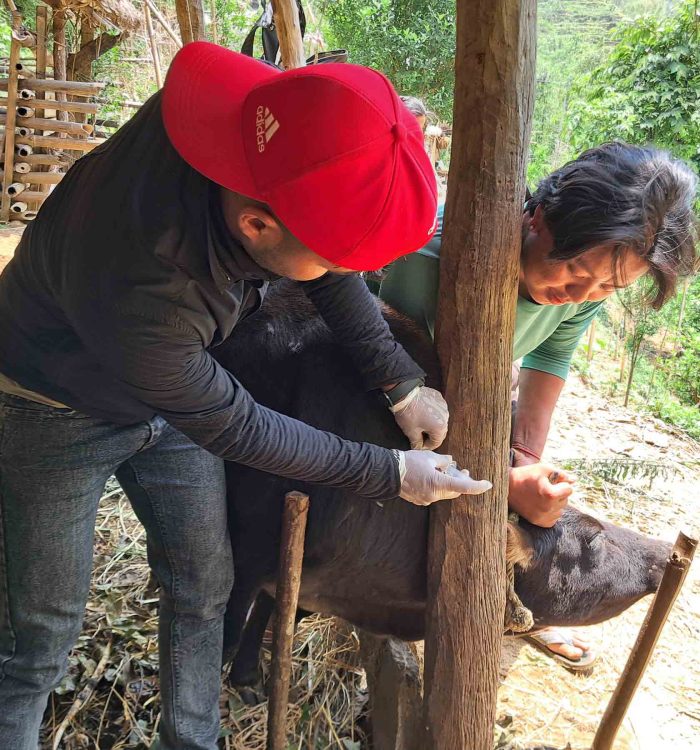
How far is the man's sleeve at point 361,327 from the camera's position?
6.37ft

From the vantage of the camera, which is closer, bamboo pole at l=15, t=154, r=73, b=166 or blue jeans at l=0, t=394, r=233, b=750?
blue jeans at l=0, t=394, r=233, b=750

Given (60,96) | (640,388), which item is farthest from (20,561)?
(60,96)

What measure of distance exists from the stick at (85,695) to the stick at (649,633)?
6.70 feet

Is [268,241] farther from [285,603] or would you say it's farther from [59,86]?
[59,86]

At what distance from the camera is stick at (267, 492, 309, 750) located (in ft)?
6.72

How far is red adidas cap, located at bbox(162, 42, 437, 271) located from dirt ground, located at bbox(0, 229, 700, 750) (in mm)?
2344

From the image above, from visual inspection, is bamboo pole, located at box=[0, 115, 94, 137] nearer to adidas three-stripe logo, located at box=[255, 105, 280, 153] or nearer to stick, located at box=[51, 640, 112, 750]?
stick, located at box=[51, 640, 112, 750]

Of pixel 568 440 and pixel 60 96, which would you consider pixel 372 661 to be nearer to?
pixel 568 440

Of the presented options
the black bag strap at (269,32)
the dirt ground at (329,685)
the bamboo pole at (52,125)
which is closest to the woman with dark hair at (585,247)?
the dirt ground at (329,685)

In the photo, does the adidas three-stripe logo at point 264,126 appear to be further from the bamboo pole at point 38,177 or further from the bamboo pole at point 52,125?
the bamboo pole at point 52,125

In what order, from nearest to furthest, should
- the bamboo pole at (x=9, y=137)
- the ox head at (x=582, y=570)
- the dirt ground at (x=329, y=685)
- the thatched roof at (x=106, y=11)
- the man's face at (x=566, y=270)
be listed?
the man's face at (x=566, y=270), the ox head at (x=582, y=570), the dirt ground at (x=329, y=685), the thatched roof at (x=106, y=11), the bamboo pole at (x=9, y=137)

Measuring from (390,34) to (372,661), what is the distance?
8.55 metres

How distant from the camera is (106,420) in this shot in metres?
1.79

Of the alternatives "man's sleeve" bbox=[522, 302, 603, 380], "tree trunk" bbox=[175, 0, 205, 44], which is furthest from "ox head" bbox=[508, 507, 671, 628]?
"tree trunk" bbox=[175, 0, 205, 44]
